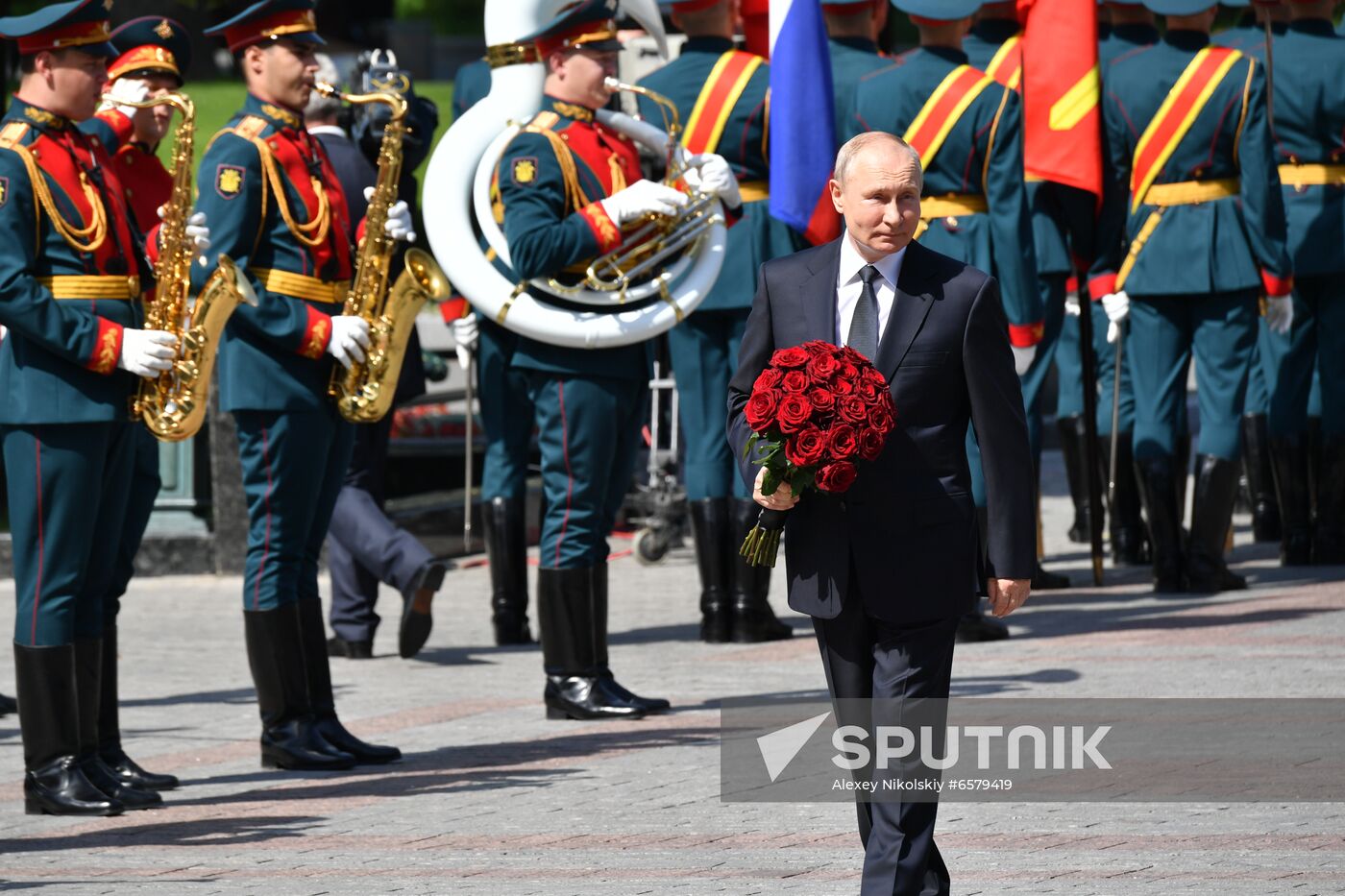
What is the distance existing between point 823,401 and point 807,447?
103 mm

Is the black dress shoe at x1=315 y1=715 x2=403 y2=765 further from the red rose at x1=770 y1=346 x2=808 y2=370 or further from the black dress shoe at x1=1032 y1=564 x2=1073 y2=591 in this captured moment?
the black dress shoe at x1=1032 y1=564 x2=1073 y2=591

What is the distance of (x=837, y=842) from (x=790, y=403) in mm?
1634

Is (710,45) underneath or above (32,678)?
above

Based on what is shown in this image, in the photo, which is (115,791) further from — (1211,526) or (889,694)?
(1211,526)

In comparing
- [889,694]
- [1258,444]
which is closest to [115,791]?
[889,694]

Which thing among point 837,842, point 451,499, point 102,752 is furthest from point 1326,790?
point 451,499

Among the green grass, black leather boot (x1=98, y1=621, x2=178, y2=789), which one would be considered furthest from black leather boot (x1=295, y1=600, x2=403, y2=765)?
the green grass

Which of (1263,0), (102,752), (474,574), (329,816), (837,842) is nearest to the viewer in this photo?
(837,842)

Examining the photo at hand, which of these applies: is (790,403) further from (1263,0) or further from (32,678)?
(1263,0)

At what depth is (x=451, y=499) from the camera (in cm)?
1244

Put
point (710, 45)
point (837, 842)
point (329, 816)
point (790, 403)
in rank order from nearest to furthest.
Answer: point (790, 403)
point (837, 842)
point (329, 816)
point (710, 45)

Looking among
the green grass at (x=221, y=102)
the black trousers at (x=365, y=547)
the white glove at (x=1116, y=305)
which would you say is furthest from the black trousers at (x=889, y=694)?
the green grass at (x=221, y=102)

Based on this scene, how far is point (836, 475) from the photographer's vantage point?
479 centimetres

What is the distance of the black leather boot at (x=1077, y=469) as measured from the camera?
1173 centimetres
